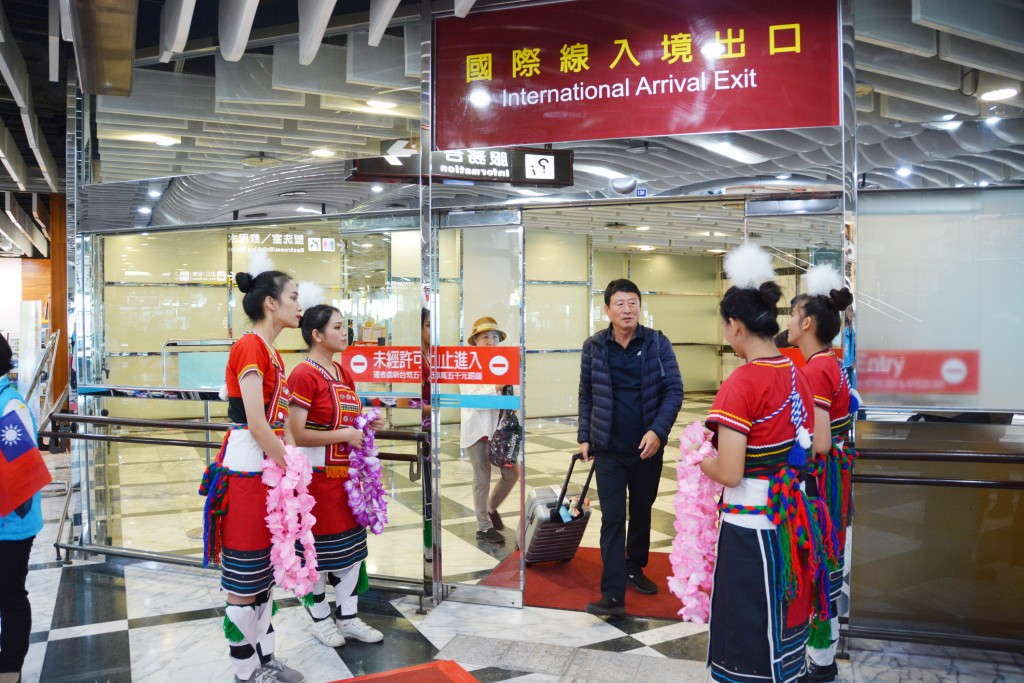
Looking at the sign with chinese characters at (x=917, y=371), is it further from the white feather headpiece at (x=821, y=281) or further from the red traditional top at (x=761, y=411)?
the red traditional top at (x=761, y=411)

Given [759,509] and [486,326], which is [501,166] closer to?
[486,326]

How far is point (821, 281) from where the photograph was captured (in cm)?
363

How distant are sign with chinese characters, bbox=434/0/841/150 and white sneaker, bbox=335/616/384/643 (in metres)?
2.55

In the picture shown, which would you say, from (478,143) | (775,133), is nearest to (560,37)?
(478,143)

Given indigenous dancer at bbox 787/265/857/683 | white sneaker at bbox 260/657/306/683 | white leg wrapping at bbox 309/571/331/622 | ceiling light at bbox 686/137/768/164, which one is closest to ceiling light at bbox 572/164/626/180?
ceiling light at bbox 686/137/768/164

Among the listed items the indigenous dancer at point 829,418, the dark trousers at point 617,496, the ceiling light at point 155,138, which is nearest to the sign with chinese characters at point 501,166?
the indigenous dancer at point 829,418

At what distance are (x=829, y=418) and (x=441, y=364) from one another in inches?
80.4

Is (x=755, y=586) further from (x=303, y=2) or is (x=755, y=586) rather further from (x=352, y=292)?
(x=303, y=2)

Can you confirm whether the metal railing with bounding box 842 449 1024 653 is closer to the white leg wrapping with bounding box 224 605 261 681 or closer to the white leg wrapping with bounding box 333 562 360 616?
the white leg wrapping with bounding box 333 562 360 616

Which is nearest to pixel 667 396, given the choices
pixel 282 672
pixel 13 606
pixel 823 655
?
pixel 823 655

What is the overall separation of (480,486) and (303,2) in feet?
9.23

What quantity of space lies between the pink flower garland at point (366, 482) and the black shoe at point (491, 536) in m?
0.74

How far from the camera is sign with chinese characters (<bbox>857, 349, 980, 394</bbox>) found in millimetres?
3822

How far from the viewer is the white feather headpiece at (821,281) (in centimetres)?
363
